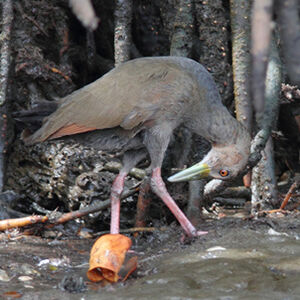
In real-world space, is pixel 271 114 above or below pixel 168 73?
below

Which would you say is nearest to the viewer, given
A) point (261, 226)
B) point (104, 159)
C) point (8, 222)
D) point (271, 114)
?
point (261, 226)

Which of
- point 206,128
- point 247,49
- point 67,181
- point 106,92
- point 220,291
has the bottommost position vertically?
point 220,291

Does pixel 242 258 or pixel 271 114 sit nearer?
pixel 242 258

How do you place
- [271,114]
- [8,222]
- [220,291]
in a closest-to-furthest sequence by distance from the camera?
[220,291], [8,222], [271,114]

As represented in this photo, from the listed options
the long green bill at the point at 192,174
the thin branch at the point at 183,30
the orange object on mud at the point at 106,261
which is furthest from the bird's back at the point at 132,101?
the orange object on mud at the point at 106,261

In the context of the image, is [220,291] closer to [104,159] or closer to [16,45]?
[104,159]

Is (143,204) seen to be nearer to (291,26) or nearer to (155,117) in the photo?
(155,117)

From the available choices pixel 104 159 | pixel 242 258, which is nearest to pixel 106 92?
pixel 104 159

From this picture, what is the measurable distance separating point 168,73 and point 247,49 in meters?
1.10

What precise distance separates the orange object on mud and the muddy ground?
7cm

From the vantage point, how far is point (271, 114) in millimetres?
4676

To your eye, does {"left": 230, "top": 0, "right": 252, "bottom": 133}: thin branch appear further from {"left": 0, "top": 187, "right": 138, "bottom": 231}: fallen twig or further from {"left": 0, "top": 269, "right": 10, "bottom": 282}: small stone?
{"left": 0, "top": 269, "right": 10, "bottom": 282}: small stone

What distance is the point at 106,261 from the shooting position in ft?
9.22

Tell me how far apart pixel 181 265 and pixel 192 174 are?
112 cm
